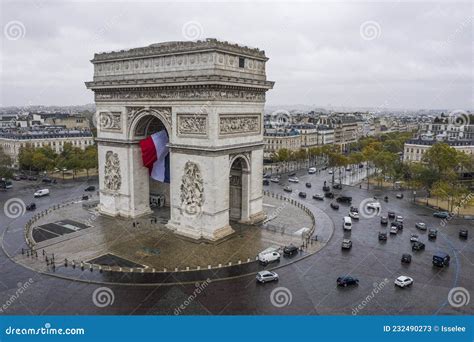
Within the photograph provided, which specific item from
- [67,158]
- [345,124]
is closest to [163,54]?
[67,158]

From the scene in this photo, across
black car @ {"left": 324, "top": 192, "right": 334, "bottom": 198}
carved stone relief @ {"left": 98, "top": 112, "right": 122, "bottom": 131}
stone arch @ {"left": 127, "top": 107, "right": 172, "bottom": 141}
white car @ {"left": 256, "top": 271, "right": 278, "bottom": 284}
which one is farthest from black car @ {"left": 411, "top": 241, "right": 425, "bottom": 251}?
carved stone relief @ {"left": 98, "top": 112, "right": 122, "bottom": 131}

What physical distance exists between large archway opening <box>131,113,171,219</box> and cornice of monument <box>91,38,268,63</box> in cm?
695

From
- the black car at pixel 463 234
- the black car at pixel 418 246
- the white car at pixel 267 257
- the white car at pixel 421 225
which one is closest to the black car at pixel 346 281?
the white car at pixel 267 257

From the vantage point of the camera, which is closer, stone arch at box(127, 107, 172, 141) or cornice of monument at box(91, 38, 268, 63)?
cornice of monument at box(91, 38, 268, 63)

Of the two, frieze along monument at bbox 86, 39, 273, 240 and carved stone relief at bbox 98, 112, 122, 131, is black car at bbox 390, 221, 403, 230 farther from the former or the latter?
carved stone relief at bbox 98, 112, 122, 131

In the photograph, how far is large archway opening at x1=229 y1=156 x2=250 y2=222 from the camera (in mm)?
46562

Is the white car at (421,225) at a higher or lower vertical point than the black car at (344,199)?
higher

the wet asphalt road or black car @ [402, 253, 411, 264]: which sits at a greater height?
black car @ [402, 253, 411, 264]

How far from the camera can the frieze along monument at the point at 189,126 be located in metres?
39.6

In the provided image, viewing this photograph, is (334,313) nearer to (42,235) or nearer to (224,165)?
(224,165)

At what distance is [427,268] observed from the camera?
35250 mm

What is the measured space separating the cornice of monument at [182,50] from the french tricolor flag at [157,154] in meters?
9.51

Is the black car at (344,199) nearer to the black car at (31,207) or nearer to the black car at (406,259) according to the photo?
the black car at (406,259)

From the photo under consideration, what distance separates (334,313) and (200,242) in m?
17.3
